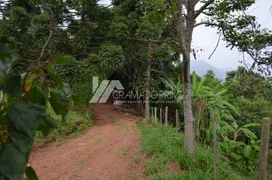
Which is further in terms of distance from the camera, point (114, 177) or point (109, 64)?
point (109, 64)

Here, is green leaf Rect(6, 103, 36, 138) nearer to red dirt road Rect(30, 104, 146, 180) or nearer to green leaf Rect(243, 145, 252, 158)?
red dirt road Rect(30, 104, 146, 180)

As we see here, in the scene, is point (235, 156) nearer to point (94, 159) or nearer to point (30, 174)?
point (94, 159)

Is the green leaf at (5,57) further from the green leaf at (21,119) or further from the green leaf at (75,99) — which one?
the green leaf at (75,99)

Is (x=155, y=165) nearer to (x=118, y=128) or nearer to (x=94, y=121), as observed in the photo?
(x=118, y=128)

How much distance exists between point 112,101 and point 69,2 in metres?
7.15

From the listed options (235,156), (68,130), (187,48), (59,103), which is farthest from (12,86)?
(68,130)

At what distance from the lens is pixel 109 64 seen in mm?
7672

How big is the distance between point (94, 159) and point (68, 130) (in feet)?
8.65

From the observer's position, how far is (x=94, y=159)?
4.41m

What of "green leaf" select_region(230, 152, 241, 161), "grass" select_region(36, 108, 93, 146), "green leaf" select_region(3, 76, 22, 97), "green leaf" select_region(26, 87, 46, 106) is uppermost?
"green leaf" select_region(3, 76, 22, 97)

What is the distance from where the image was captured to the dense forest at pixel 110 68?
428 mm

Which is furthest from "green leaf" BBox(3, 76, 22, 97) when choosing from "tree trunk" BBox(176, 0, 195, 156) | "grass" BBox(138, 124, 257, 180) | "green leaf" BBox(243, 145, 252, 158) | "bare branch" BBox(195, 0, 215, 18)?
"green leaf" BBox(243, 145, 252, 158)

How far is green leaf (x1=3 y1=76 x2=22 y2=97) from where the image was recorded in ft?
1.36

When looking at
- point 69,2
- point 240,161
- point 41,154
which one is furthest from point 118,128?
point 69,2
